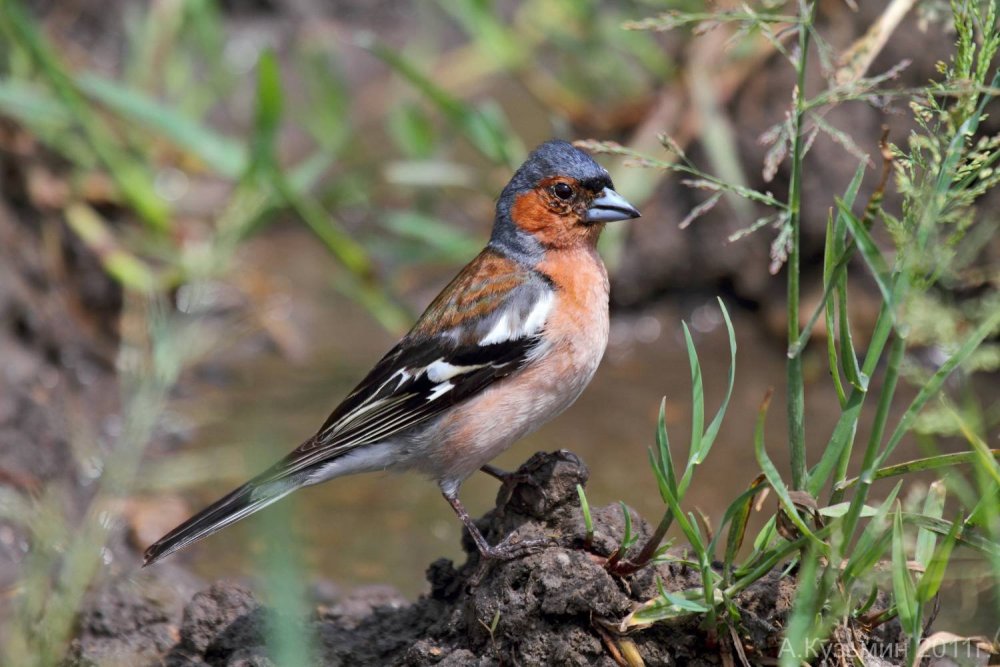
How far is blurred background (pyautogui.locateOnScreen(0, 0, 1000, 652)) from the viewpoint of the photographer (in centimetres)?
540

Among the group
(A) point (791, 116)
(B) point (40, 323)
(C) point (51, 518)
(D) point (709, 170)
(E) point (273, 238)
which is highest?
(E) point (273, 238)

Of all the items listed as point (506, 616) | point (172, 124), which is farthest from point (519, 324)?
point (172, 124)

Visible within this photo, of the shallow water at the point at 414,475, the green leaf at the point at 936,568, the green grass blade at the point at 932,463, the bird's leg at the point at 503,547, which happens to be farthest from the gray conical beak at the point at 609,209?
the green leaf at the point at 936,568

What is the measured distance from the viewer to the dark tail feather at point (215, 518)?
3635mm

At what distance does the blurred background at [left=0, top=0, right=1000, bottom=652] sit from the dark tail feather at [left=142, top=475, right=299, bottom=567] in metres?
1.18

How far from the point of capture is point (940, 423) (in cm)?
264

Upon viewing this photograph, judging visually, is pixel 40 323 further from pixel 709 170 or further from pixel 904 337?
pixel 904 337

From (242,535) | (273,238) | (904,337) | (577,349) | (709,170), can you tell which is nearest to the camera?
(904,337)

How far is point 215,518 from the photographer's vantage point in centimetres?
370

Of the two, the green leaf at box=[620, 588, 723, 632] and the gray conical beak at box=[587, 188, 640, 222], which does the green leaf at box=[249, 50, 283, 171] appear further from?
the green leaf at box=[620, 588, 723, 632]

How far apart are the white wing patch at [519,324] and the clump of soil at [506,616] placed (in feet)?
2.03

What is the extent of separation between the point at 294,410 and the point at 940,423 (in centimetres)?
406

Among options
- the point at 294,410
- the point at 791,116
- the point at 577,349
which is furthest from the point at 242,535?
the point at 791,116

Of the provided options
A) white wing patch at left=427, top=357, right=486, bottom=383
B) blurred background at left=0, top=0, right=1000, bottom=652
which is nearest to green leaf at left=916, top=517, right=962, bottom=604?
white wing patch at left=427, top=357, right=486, bottom=383
